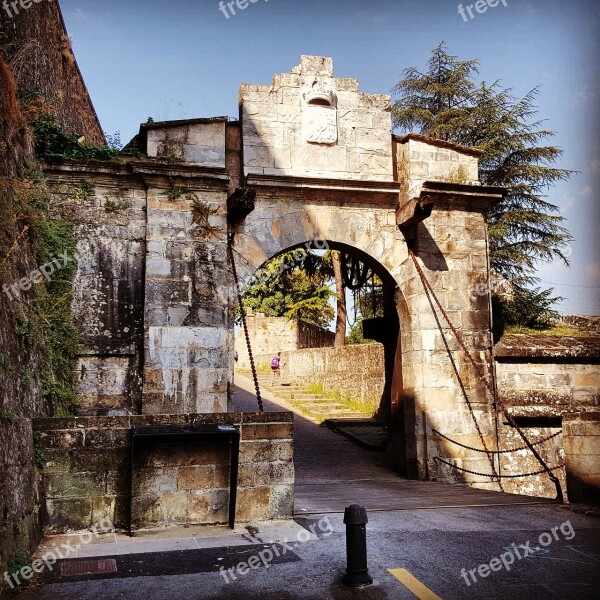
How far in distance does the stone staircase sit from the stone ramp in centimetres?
729

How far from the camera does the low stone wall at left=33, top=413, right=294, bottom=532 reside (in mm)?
6055

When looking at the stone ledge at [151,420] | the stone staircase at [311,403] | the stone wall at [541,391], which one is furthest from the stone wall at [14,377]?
the stone staircase at [311,403]

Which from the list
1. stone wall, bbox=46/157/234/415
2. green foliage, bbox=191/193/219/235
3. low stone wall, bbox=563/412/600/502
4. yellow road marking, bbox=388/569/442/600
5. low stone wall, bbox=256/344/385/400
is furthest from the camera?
low stone wall, bbox=256/344/385/400

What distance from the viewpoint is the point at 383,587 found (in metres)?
4.54

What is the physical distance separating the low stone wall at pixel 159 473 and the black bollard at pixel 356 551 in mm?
1945

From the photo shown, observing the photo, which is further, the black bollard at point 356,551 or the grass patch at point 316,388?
the grass patch at point 316,388

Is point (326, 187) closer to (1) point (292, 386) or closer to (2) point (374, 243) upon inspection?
(2) point (374, 243)

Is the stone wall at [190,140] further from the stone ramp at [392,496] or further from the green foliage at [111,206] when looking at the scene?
the stone ramp at [392,496]

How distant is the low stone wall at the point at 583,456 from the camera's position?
24.3 ft

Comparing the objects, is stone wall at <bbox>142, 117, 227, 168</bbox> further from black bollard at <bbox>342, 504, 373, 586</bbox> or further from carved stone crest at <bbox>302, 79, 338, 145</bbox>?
black bollard at <bbox>342, 504, 373, 586</bbox>

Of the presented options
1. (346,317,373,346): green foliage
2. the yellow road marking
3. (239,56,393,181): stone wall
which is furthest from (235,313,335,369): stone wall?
the yellow road marking

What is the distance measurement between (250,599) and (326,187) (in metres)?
6.87

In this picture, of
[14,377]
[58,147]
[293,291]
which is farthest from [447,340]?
[293,291]

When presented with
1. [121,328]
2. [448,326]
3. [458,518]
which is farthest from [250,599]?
[448,326]
